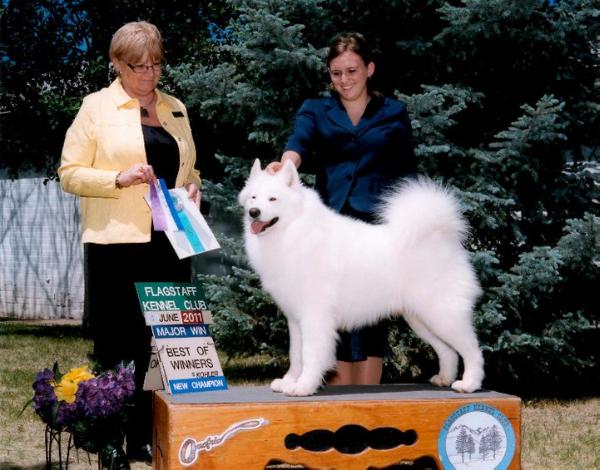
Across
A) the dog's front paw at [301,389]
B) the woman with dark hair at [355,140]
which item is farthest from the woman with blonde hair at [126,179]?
the dog's front paw at [301,389]

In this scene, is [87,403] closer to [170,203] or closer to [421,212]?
[170,203]

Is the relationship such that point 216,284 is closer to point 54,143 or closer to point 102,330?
point 102,330

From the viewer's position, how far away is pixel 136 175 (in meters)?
3.05

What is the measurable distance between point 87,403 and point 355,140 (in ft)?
5.17

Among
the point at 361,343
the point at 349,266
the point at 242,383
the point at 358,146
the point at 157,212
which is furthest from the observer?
the point at 242,383

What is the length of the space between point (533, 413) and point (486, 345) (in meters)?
0.65

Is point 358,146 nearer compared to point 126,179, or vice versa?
point 126,179

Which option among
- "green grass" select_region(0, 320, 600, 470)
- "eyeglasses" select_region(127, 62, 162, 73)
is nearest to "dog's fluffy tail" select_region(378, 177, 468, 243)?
"eyeglasses" select_region(127, 62, 162, 73)

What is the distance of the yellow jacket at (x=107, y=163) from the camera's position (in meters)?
3.18

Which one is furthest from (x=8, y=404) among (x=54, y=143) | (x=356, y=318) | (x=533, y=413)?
(x=54, y=143)

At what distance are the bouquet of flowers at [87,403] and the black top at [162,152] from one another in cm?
89

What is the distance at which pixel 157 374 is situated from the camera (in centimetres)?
339

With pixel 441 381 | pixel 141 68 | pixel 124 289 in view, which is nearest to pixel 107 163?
pixel 141 68

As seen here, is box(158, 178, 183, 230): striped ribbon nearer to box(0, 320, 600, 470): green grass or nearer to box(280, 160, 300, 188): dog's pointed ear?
box(280, 160, 300, 188): dog's pointed ear
